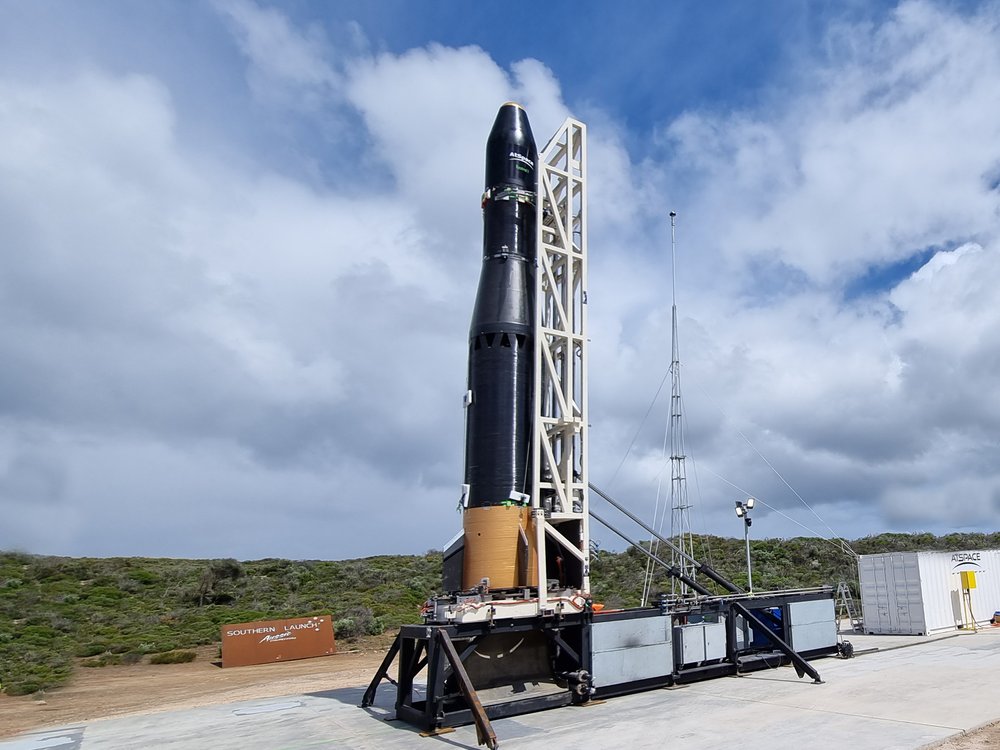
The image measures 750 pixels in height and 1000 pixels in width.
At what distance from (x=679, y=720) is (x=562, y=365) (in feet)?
21.7

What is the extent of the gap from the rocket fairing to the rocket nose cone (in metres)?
0.02

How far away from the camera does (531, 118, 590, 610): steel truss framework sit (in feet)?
44.8

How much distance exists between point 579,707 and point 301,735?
4.45 m

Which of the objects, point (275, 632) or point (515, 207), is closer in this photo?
point (515, 207)

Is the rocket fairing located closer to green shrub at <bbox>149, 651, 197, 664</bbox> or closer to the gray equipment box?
the gray equipment box

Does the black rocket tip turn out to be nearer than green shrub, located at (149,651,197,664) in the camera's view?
Yes

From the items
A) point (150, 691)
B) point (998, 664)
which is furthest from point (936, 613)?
point (150, 691)

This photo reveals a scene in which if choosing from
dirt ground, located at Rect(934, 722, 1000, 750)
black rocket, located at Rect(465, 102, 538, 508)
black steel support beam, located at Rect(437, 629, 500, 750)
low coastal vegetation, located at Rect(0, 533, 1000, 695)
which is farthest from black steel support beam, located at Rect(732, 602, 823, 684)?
low coastal vegetation, located at Rect(0, 533, 1000, 695)

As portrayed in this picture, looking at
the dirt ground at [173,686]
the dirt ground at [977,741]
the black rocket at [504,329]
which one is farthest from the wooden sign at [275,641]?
the dirt ground at [977,741]

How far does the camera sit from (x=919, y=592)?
21609 millimetres

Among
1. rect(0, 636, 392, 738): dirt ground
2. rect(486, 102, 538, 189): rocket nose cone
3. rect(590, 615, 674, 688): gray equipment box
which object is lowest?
rect(0, 636, 392, 738): dirt ground

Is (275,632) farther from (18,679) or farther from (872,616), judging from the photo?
(872,616)

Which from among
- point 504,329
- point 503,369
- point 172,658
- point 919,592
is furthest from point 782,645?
point 172,658

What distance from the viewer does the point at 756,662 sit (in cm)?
1583
